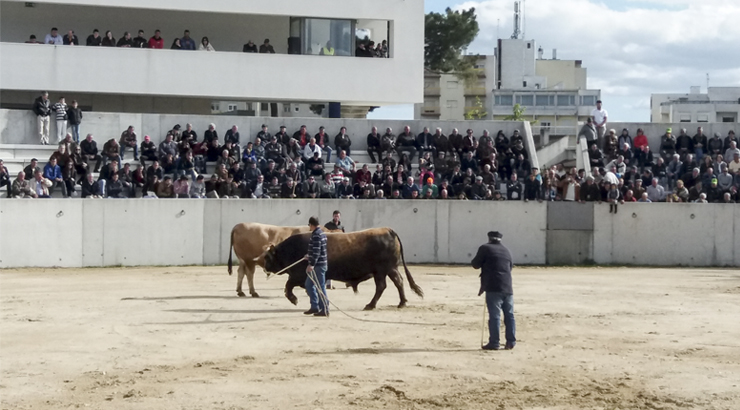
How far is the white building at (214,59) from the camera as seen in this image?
39594mm

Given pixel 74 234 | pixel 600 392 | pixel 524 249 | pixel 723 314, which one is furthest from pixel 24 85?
pixel 600 392

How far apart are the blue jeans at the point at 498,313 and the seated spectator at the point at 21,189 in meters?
17.8

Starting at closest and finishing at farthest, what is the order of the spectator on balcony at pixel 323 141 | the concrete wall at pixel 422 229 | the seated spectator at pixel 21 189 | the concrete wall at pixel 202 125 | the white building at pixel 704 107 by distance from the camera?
the seated spectator at pixel 21 189 → the concrete wall at pixel 422 229 → the concrete wall at pixel 202 125 → the spectator on balcony at pixel 323 141 → the white building at pixel 704 107

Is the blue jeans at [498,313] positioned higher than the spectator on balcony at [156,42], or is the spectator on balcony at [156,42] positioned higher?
the spectator on balcony at [156,42]

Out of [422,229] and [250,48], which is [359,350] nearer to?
[422,229]

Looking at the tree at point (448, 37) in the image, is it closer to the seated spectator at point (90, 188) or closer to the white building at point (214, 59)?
the white building at point (214, 59)

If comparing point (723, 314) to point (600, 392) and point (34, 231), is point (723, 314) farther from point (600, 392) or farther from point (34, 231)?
point (34, 231)

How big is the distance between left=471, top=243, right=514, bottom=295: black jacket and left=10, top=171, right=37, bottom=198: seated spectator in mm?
17654

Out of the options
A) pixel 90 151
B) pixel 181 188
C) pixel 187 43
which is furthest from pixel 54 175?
pixel 187 43

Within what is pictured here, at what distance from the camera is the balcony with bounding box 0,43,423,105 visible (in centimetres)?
3931

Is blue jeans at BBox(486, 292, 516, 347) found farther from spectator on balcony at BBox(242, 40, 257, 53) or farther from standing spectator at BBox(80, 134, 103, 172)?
spectator on balcony at BBox(242, 40, 257, 53)

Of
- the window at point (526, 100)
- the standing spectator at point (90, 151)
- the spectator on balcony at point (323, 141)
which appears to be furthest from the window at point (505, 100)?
the standing spectator at point (90, 151)

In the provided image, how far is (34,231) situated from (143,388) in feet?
57.1

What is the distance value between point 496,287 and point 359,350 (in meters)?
2.18
